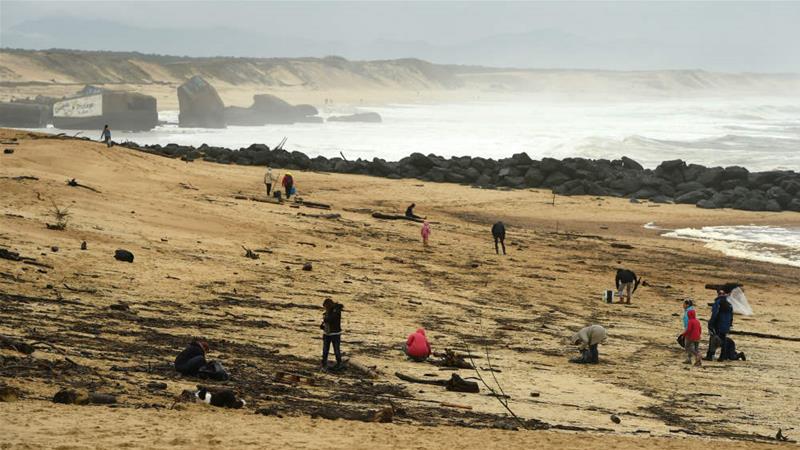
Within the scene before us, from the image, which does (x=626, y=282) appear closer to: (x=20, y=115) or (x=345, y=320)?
(x=345, y=320)

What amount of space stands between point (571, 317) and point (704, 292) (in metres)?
5.13

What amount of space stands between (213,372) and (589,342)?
535cm

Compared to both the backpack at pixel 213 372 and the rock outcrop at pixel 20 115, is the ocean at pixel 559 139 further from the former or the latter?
the backpack at pixel 213 372

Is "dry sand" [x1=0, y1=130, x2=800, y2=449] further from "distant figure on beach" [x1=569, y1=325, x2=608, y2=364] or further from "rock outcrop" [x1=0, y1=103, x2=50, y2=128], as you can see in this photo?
"rock outcrop" [x1=0, y1=103, x2=50, y2=128]

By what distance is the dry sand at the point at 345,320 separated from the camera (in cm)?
998

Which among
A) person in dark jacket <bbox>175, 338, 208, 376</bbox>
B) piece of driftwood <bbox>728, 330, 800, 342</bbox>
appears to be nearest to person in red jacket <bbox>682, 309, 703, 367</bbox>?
piece of driftwood <bbox>728, 330, 800, 342</bbox>

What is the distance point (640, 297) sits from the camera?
20.8m

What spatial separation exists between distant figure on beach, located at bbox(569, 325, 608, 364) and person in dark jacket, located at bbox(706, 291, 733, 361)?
190cm

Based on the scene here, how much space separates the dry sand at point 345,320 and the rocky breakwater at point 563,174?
9.21 metres

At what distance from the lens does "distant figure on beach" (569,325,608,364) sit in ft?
46.8

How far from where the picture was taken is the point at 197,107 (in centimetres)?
7250

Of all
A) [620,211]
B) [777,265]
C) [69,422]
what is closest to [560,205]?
[620,211]

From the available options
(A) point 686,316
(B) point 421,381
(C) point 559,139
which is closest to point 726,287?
(A) point 686,316

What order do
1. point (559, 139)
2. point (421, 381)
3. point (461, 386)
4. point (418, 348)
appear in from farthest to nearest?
point (559, 139)
point (418, 348)
point (421, 381)
point (461, 386)
